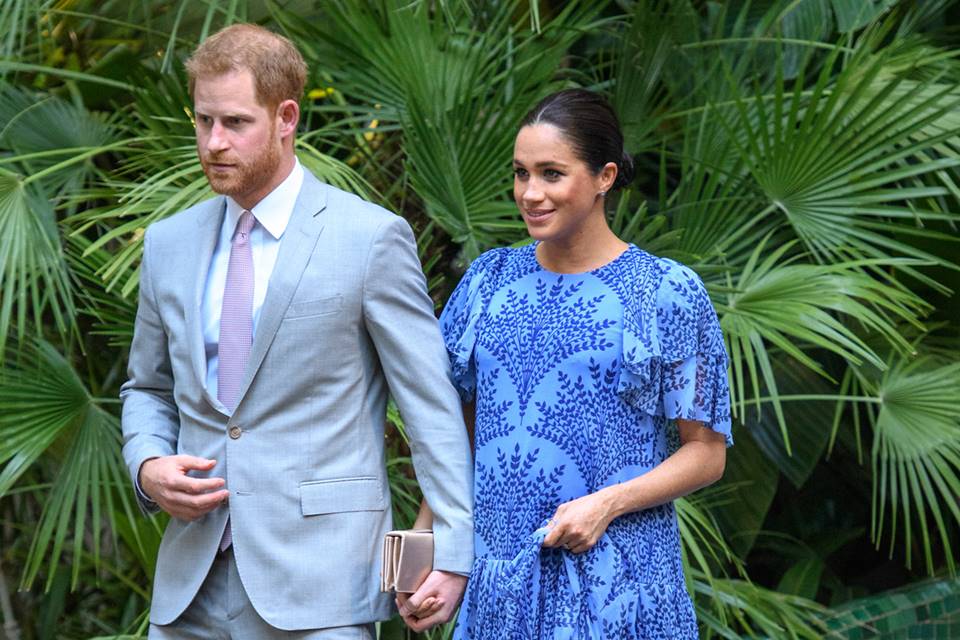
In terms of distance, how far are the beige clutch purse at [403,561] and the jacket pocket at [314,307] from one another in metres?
0.38

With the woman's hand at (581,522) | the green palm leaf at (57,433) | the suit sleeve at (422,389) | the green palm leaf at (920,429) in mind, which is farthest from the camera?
the green palm leaf at (920,429)

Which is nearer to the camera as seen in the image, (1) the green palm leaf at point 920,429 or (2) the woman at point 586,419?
(2) the woman at point 586,419

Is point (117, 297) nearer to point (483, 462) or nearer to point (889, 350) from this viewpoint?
point (483, 462)

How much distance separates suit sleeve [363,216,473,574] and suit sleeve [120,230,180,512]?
42 cm

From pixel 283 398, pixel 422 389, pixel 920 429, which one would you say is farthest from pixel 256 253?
pixel 920 429

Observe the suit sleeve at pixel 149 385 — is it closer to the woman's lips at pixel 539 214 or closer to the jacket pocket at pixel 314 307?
the jacket pocket at pixel 314 307

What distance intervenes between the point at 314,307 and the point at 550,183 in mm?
447

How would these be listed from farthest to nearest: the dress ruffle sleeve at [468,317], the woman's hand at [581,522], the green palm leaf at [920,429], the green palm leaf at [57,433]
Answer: the green palm leaf at [920,429] < the green palm leaf at [57,433] < the dress ruffle sleeve at [468,317] < the woman's hand at [581,522]

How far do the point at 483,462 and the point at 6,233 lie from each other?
180 centimetres

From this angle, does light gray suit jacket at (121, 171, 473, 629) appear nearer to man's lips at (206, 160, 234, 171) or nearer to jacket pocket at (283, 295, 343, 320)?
jacket pocket at (283, 295, 343, 320)

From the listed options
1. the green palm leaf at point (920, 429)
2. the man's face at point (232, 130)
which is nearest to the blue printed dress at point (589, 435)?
the man's face at point (232, 130)

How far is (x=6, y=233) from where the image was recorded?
3658mm

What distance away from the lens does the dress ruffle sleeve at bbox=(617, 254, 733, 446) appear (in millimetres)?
2330

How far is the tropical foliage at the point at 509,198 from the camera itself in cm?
367
